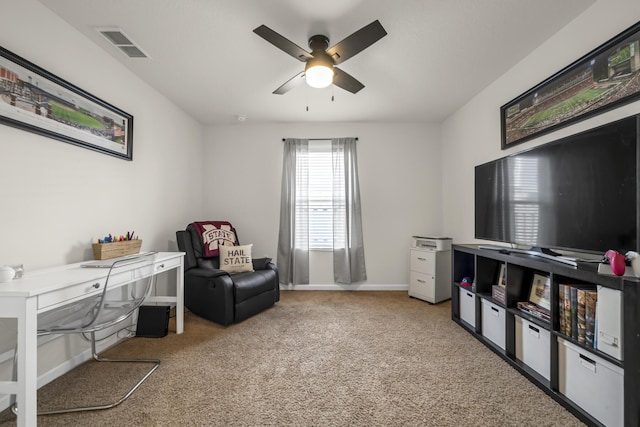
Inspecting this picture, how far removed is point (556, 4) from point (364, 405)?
2813 millimetres

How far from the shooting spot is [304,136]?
403 cm

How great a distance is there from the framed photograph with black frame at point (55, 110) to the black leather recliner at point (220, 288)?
121 cm

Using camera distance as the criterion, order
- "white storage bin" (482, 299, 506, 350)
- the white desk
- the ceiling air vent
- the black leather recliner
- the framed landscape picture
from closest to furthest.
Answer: the white desk
the framed landscape picture
the ceiling air vent
"white storage bin" (482, 299, 506, 350)
the black leather recliner

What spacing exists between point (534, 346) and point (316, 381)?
1.49 meters

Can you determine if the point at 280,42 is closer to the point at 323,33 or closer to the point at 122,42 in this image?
the point at 323,33

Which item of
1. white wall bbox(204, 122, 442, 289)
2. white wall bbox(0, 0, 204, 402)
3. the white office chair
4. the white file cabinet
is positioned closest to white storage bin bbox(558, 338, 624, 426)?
the white file cabinet

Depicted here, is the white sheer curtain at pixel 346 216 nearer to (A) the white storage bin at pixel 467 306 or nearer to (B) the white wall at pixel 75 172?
(A) the white storage bin at pixel 467 306

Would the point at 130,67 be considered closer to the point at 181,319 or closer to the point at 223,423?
the point at 181,319

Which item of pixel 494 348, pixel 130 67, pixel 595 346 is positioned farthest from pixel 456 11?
pixel 130 67

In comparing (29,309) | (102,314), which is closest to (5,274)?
(29,309)

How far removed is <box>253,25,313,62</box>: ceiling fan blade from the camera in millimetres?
1680

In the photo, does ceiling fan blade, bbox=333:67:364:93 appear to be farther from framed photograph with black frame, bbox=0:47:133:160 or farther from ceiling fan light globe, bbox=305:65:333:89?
framed photograph with black frame, bbox=0:47:133:160

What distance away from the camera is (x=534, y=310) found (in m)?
1.86

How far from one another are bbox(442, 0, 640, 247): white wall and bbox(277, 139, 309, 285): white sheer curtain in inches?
79.9
